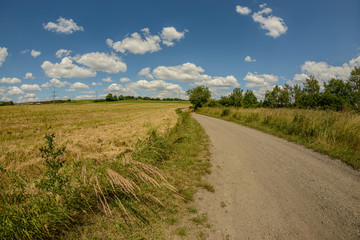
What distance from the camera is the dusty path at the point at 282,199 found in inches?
103

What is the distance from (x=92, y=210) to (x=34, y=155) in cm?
442

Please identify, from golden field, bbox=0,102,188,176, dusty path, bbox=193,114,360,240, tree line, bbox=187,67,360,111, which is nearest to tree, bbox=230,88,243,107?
tree line, bbox=187,67,360,111

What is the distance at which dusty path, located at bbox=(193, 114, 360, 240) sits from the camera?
2605 mm

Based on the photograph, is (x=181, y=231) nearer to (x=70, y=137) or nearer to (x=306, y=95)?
(x=70, y=137)

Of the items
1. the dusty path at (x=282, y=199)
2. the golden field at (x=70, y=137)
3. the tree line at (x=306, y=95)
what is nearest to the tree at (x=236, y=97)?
the tree line at (x=306, y=95)

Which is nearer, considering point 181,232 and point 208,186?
point 181,232

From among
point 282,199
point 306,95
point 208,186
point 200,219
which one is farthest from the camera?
point 306,95

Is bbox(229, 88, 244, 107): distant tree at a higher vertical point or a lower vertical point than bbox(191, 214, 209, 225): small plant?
higher

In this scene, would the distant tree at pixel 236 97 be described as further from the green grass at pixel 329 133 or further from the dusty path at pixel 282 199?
the dusty path at pixel 282 199

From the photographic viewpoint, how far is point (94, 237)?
200cm

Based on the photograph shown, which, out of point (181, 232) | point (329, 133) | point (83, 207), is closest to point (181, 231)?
point (181, 232)

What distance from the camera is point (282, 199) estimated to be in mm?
3447

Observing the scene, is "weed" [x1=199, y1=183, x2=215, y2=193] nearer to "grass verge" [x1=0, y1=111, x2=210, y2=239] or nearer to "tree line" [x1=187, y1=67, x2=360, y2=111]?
"grass verge" [x1=0, y1=111, x2=210, y2=239]

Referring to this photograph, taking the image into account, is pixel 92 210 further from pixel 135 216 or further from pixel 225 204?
pixel 225 204
